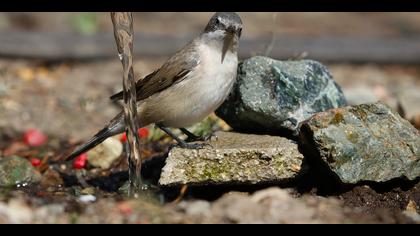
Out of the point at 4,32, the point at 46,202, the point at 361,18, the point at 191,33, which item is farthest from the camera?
the point at 361,18

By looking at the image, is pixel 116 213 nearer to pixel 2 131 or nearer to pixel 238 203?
pixel 238 203

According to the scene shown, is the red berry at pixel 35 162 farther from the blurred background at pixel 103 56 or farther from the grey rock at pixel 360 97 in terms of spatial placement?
the grey rock at pixel 360 97

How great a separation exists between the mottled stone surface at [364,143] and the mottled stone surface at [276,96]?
18.9 inches

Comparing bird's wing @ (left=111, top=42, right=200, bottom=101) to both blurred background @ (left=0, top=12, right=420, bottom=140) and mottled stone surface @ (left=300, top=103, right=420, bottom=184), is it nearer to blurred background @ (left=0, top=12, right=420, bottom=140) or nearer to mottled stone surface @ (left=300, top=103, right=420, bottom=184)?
mottled stone surface @ (left=300, top=103, right=420, bottom=184)

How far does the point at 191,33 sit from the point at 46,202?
701 centimetres

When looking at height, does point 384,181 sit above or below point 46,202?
below

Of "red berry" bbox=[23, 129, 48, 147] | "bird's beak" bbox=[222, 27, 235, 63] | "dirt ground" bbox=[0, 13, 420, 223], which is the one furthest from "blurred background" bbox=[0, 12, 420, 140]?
"bird's beak" bbox=[222, 27, 235, 63]

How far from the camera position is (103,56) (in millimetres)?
11703

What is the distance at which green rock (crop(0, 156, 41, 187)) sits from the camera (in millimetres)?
6832

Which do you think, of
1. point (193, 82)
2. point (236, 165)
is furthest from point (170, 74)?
point (236, 165)

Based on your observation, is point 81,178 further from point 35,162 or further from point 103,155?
point 35,162

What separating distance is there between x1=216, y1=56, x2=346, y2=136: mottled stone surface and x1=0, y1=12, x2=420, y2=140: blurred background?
3.41 meters
